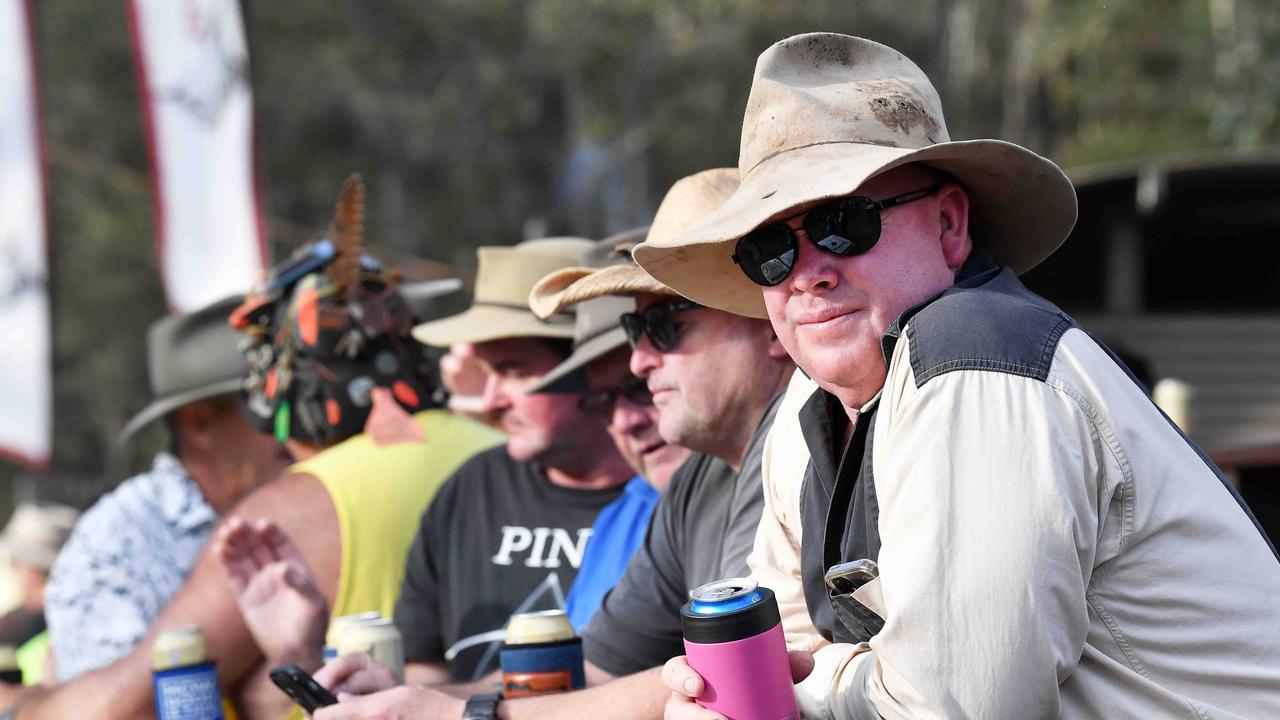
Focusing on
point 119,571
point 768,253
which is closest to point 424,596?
point 119,571

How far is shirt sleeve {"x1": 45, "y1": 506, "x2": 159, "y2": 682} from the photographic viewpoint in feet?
13.3

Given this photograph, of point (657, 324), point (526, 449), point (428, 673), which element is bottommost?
point (428, 673)

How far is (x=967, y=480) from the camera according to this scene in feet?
5.84

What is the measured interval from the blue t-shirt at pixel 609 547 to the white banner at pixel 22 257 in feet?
12.1

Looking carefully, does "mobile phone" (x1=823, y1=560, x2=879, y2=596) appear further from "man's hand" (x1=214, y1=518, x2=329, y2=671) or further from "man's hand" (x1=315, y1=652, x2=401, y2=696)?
"man's hand" (x1=214, y1=518, x2=329, y2=671)

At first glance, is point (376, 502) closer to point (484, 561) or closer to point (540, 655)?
point (484, 561)

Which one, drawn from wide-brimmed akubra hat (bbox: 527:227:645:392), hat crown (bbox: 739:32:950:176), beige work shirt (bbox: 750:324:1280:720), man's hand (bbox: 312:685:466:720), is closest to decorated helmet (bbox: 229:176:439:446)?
wide-brimmed akubra hat (bbox: 527:227:645:392)

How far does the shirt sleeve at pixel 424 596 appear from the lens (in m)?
3.80

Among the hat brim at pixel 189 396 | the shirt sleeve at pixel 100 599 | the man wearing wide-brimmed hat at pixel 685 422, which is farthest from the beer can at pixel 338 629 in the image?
the hat brim at pixel 189 396

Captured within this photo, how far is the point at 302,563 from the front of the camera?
3543mm

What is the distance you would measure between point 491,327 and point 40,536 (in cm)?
280

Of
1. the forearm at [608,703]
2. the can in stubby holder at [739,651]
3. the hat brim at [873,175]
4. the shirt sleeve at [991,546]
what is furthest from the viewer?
the forearm at [608,703]

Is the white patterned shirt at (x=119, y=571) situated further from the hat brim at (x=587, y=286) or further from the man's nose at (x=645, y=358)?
the man's nose at (x=645, y=358)

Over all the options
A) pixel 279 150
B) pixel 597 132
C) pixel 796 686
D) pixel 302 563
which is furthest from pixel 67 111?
pixel 796 686
